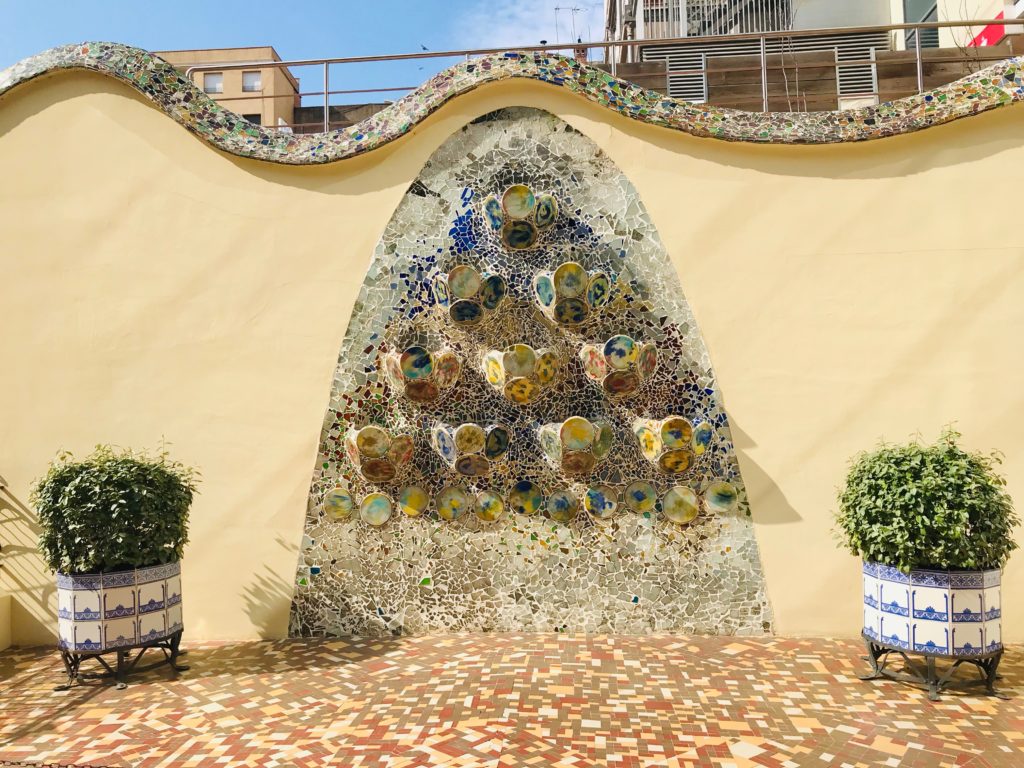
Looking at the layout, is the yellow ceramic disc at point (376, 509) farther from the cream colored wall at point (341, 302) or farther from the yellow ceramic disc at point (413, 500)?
the cream colored wall at point (341, 302)

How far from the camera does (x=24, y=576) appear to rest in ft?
16.7

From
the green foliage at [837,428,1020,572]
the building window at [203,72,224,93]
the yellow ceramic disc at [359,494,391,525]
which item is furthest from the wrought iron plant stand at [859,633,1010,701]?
the building window at [203,72,224,93]

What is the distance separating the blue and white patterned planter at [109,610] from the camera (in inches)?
166

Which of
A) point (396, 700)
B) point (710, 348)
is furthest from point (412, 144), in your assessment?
point (396, 700)

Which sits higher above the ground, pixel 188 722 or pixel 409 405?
pixel 409 405

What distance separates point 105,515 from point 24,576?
4.51 ft

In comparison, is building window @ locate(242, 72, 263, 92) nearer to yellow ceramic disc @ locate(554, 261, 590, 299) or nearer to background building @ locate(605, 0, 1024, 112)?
background building @ locate(605, 0, 1024, 112)

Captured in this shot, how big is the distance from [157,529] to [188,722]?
42.7 inches

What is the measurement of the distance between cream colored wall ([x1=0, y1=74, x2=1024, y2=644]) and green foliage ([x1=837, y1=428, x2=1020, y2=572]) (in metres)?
0.76

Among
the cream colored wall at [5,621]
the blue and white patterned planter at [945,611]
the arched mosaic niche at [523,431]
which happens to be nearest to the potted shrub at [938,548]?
the blue and white patterned planter at [945,611]

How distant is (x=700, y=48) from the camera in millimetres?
9070

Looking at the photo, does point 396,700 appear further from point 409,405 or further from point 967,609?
point 967,609

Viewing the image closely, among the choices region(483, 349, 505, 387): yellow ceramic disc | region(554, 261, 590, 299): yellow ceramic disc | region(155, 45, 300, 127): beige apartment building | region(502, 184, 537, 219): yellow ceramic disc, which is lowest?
region(483, 349, 505, 387): yellow ceramic disc

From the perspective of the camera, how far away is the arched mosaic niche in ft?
15.7
